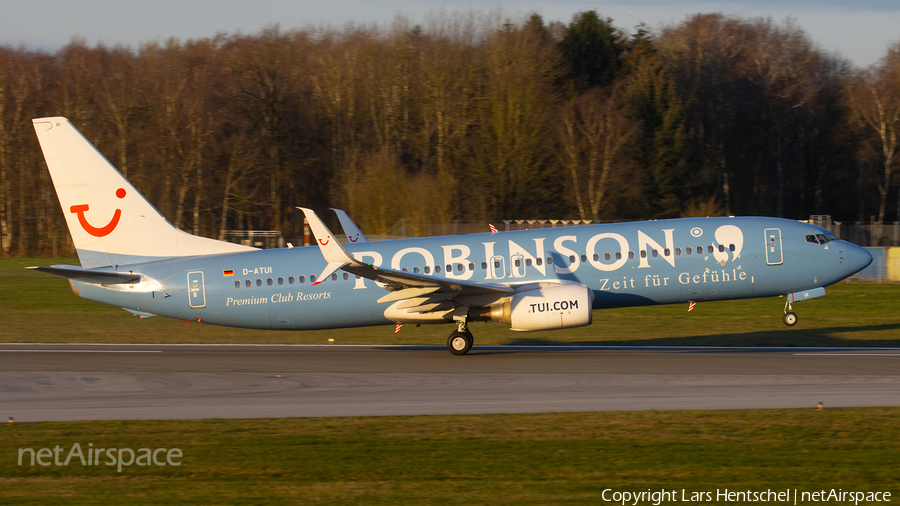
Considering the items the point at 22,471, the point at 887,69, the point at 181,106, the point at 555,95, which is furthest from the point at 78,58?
the point at 887,69

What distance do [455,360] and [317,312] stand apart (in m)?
4.24

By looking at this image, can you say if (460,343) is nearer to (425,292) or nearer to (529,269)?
(425,292)

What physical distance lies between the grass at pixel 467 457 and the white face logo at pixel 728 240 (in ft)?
27.2

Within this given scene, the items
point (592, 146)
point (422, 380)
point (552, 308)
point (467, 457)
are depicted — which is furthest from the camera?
point (592, 146)

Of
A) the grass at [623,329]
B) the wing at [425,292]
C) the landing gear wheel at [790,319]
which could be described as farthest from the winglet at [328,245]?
the landing gear wheel at [790,319]

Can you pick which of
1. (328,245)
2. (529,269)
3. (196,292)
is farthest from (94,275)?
(529,269)

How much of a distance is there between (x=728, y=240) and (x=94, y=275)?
17722mm

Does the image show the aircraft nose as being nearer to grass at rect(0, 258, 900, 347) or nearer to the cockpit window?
the cockpit window

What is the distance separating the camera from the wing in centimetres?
2061

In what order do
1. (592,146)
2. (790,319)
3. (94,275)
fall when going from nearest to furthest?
(94,275), (790,319), (592,146)

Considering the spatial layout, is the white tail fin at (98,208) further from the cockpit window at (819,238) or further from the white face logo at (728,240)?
the cockpit window at (819,238)

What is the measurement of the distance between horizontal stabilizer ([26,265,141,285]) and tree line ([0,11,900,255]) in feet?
98.1

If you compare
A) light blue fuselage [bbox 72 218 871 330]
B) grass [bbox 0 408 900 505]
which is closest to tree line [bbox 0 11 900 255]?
light blue fuselage [bbox 72 218 871 330]

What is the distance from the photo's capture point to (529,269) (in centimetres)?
2222
